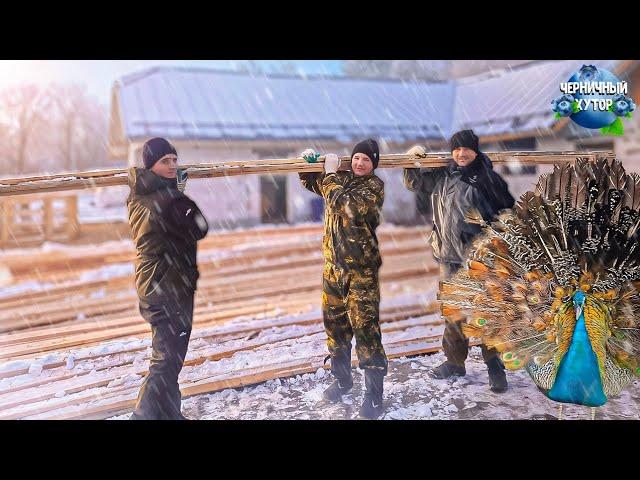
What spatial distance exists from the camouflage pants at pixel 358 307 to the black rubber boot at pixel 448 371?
2.37ft

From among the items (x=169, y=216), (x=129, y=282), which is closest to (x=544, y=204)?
(x=169, y=216)

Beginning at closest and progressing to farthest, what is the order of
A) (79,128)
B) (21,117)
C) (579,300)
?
(579,300)
(21,117)
(79,128)

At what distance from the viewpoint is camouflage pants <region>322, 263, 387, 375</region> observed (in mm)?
3527

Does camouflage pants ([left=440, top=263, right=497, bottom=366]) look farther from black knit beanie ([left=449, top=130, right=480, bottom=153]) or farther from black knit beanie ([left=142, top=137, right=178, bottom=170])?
black knit beanie ([left=142, top=137, right=178, bottom=170])

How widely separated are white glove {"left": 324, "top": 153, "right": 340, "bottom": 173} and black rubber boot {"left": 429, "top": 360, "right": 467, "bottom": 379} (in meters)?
1.76

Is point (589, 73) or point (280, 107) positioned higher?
point (280, 107)

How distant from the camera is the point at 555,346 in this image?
10.9 ft

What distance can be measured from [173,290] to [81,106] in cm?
485

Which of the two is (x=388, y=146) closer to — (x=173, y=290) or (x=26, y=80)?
(x=26, y=80)

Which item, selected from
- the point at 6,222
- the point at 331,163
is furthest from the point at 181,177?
the point at 6,222

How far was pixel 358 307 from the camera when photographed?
3521mm

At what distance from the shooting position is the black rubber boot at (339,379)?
3777 mm

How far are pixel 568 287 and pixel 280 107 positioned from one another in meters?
5.88

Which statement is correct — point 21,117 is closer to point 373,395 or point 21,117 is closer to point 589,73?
point 373,395
